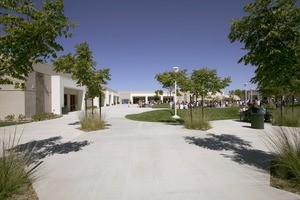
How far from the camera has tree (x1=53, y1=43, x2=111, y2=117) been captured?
1299 cm

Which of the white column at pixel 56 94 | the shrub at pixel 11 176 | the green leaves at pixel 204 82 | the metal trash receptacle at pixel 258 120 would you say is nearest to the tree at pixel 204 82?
the green leaves at pixel 204 82

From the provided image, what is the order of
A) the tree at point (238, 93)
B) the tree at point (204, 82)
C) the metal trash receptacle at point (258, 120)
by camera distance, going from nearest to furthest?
the metal trash receptacle at point (258, 120) → the tree at point (204, 82) → the tree at point (238, 93)

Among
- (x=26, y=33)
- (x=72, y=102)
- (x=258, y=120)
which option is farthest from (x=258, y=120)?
(x=72, y=102)

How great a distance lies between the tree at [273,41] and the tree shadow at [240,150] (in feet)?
6.72

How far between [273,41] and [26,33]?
17.3 ft

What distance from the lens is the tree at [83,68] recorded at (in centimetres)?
1299

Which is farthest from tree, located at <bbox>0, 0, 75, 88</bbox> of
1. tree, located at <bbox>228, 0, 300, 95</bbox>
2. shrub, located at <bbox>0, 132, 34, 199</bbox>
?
tree, located at <bbox>228, 0, 300, 95</bbox>

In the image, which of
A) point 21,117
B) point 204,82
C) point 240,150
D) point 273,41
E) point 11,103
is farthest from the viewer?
point 11,103

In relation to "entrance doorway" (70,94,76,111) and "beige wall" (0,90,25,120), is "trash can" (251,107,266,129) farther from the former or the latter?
"entrance doorway" (70,94,76,111)

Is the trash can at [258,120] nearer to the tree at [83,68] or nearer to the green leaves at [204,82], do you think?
the green leaves at [204,82]

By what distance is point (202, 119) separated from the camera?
40.2ft

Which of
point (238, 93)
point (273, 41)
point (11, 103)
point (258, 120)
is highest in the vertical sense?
→ point (238, 93)

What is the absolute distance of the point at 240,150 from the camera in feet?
24.2

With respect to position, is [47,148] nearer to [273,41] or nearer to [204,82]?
[273,41]
